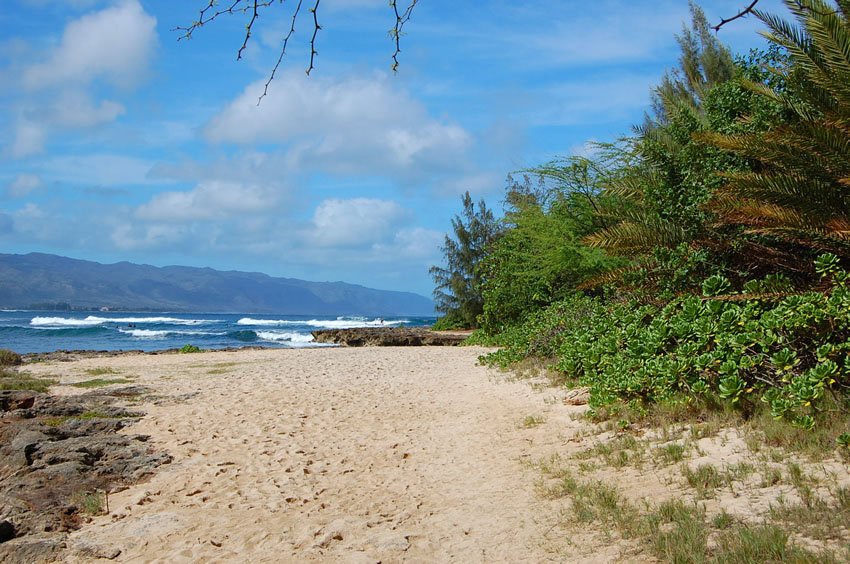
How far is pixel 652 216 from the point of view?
7.81 metres

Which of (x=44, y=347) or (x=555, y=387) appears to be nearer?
(x=555, y=387)

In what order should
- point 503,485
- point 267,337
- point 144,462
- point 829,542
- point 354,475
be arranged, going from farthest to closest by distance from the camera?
point 267,337
point 144,462
point 354,475
point 503,485
point 829,542

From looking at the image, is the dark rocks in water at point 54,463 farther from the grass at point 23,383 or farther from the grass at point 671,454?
the grass at point 671,454

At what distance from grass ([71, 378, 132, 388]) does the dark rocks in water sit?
2.79 meters

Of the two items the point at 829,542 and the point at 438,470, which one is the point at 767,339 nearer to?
the point at 829,542

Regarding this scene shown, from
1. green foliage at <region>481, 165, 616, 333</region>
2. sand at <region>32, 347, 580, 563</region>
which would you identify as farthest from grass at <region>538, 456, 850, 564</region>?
green foliage at <region>481, 165, 616, 333</region>

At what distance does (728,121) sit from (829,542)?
642 centimetres

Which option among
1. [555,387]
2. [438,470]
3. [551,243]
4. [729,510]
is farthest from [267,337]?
[729,510]

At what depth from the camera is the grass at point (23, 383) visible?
11883 mm

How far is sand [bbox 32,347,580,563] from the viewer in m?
4.38

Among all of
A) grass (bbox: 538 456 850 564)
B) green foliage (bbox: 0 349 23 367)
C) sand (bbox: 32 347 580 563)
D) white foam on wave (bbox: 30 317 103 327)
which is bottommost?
sand (bbox: 32 347 580 563)

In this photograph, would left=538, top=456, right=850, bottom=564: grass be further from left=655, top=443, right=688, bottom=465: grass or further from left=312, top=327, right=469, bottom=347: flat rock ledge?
left=312, top=327, right=469, bottom=347: flat rock ledge

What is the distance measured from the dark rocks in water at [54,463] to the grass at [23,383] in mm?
2269

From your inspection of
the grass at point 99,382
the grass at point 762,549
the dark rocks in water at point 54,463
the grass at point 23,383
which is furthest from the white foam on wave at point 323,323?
the grass at point 762,549
